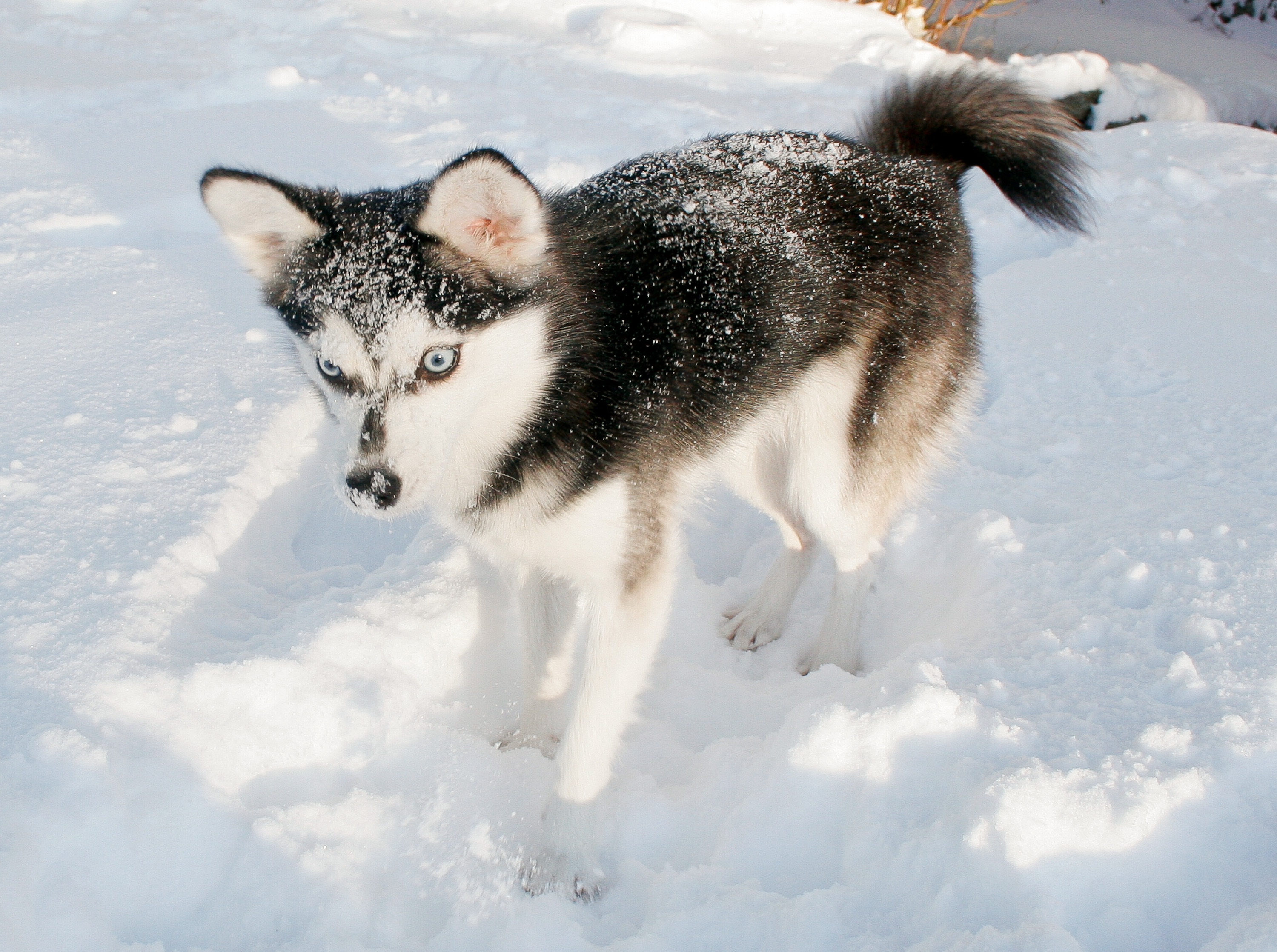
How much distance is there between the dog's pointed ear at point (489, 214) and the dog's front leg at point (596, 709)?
2.68 feet

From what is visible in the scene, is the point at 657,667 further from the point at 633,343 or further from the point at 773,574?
the point at 633,343

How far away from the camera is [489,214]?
1731 mm

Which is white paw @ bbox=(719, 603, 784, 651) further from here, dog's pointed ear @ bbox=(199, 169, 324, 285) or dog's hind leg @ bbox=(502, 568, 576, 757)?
dog's pointed ear @ bbox=(199, 169, 324, 285)

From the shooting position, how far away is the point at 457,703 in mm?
2455

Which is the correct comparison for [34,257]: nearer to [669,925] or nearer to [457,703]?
[457,703]

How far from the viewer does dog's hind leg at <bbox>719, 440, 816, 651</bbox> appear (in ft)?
9.32

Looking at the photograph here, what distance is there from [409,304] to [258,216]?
1.53 feet

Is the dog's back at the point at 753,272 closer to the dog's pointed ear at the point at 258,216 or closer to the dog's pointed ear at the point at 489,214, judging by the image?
the dog's pointed ear at the point at 489,214

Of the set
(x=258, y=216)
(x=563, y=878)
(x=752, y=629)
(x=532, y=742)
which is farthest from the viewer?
(x=752, y=629)

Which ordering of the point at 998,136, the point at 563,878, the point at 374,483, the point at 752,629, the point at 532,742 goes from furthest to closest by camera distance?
the point at 752,629 → the point at 998,136 → the point at 532,742 → the point at 563,878 → the point at 374,483

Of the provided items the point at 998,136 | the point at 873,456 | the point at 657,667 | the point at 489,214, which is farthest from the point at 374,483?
the point at 998,136

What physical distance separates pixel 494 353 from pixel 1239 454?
274 centimetres

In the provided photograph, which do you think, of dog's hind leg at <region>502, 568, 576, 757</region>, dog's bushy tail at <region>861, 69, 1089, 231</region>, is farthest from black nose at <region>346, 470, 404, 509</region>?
dog's bushy tail at <region>861, 69, 1089, 231</region>

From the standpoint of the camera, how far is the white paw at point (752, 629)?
9.33 ft
